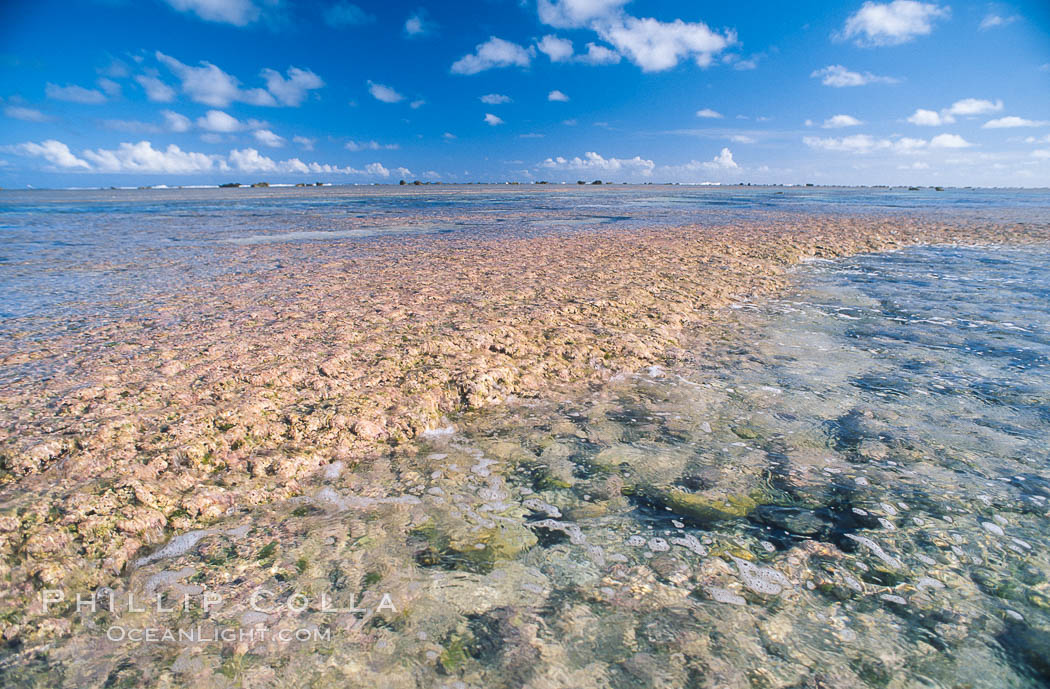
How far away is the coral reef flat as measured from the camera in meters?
2.03

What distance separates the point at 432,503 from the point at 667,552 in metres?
1.36

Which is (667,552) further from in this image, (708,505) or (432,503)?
(432,503)

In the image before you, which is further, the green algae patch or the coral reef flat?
the green algae patch

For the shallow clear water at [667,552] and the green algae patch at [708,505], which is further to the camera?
the green algae patch at [708,505]

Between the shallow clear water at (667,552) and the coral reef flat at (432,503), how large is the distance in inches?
0.6

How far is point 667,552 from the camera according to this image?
2.59m

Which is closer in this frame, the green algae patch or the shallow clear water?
the shallow clear water

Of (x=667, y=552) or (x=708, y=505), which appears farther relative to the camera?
(x=708, y=505)

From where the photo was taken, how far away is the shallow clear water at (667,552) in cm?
198

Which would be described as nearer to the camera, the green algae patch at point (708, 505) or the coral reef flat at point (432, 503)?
the coral reef flat at point (432, 503)

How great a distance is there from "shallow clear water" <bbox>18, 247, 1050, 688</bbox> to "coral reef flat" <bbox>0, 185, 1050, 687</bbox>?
2 centimetres

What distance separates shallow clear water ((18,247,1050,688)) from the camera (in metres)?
1.98

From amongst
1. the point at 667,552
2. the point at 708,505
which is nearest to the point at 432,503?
the point at 667,552

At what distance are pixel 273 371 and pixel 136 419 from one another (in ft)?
3.55
